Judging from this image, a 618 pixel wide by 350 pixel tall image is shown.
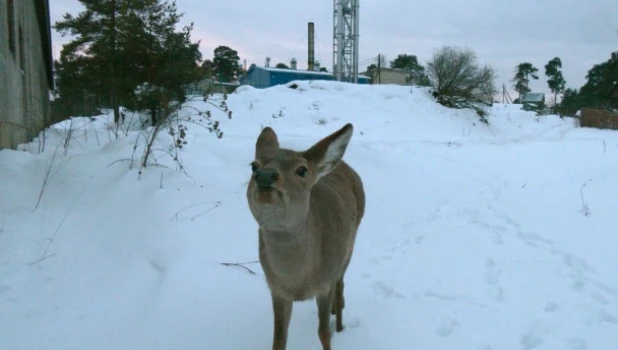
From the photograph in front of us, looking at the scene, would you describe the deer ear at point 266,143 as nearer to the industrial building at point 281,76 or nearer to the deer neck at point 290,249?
the deer neck at point 290,249

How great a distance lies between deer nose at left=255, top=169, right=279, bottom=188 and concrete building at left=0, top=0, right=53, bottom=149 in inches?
260

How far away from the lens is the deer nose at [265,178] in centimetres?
232

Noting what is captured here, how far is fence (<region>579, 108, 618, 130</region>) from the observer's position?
2916cm

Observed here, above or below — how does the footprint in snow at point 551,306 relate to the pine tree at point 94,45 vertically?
below

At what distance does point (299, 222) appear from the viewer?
2734 millimetres

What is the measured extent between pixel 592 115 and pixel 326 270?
33.2 m

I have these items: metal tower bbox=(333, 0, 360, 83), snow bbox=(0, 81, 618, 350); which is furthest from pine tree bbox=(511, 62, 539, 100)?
snow bbox=(0, 81, 618, 350)

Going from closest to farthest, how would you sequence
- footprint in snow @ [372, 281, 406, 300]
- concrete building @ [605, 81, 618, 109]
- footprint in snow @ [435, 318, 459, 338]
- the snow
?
the snow
footprint in snow @ [435, 318, 459, 338]
footprint in snow @ [372, 281, 406, 300]
concrete building @ [605, 81, 618, 109]

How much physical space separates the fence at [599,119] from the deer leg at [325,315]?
32.1 m

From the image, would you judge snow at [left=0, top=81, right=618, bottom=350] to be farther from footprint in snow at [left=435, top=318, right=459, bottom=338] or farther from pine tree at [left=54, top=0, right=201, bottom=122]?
pine tree at [left=54, top=0, right=201, bottom=122]

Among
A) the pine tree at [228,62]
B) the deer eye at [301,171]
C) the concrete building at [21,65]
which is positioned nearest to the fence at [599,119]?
the concrete building at [21,65]

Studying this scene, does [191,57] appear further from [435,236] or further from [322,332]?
[322,332]

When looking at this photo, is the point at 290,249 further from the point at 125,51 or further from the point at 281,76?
the point at 281,76

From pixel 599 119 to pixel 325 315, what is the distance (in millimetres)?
32834
